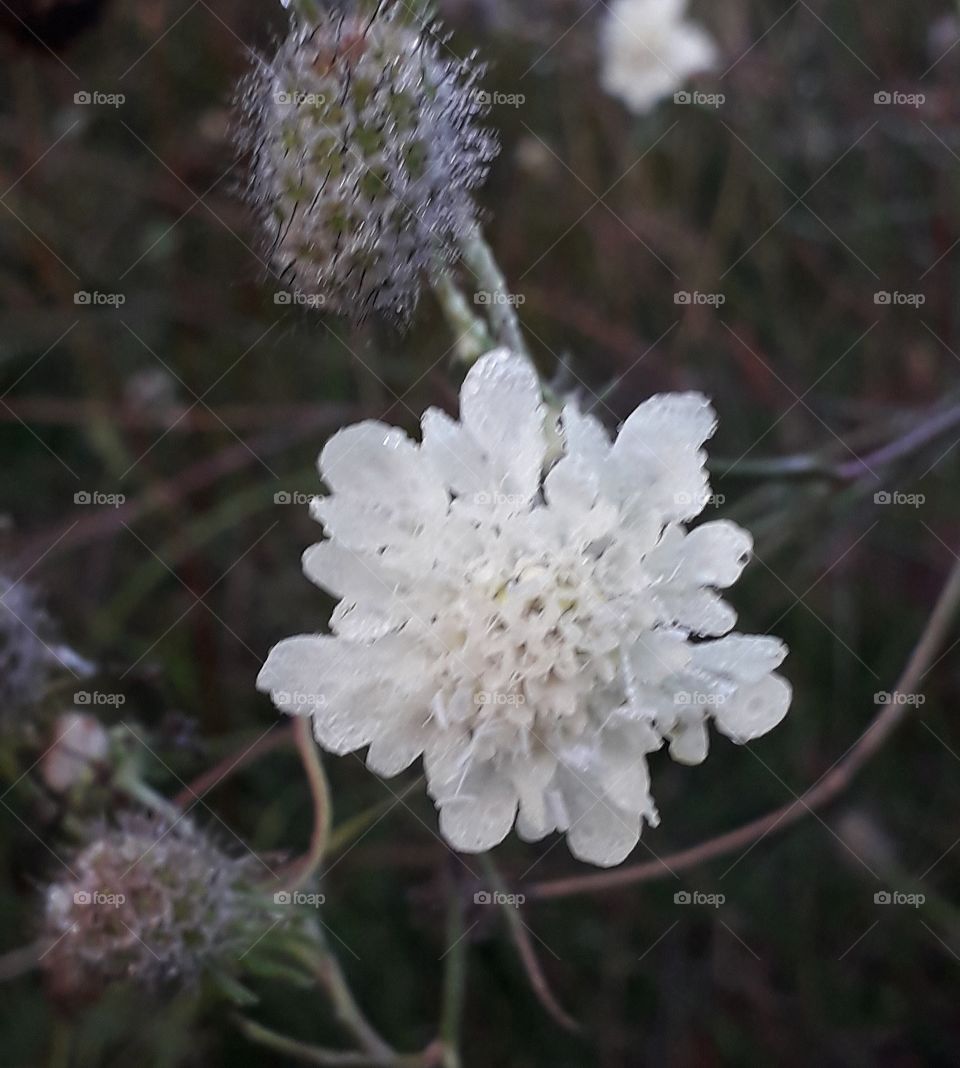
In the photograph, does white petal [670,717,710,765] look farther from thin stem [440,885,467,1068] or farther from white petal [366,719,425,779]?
thin stem [440,885,467,1068]
